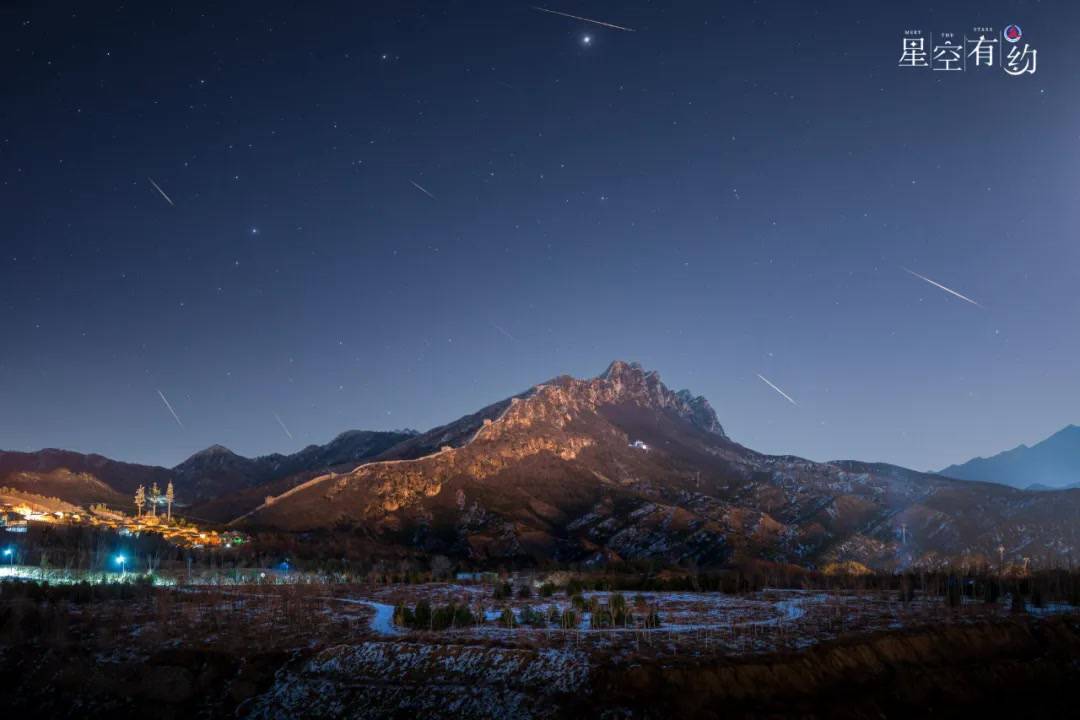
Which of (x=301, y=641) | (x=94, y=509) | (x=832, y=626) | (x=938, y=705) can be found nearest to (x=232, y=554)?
(x=94, y=509)

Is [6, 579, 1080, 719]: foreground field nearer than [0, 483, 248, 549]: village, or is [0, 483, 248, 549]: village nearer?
[6, 579, 1080, 719]: foreground field

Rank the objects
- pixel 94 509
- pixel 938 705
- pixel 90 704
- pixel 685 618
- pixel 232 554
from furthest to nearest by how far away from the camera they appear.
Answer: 1. pixel 94 509
2. pixel 232 554
3. pixel 685 618
4. pixel 90 704
5. pixel 938 705

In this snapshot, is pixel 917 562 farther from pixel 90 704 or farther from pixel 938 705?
pixel 90 704

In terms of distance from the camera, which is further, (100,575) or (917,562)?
(917,562)

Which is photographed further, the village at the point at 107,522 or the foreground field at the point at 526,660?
the village at the point at 107,522

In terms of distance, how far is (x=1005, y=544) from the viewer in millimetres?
168875

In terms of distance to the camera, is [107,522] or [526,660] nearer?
[526,660]

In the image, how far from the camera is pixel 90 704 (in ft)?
140

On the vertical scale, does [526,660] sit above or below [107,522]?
above

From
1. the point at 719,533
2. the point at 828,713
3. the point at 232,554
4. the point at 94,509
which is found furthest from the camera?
the point at 94,509

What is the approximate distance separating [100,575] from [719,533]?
13548cm

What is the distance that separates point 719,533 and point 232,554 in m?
112

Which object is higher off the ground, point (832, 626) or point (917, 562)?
point (832, 626)

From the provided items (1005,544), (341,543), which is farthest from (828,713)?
(1005,544)
